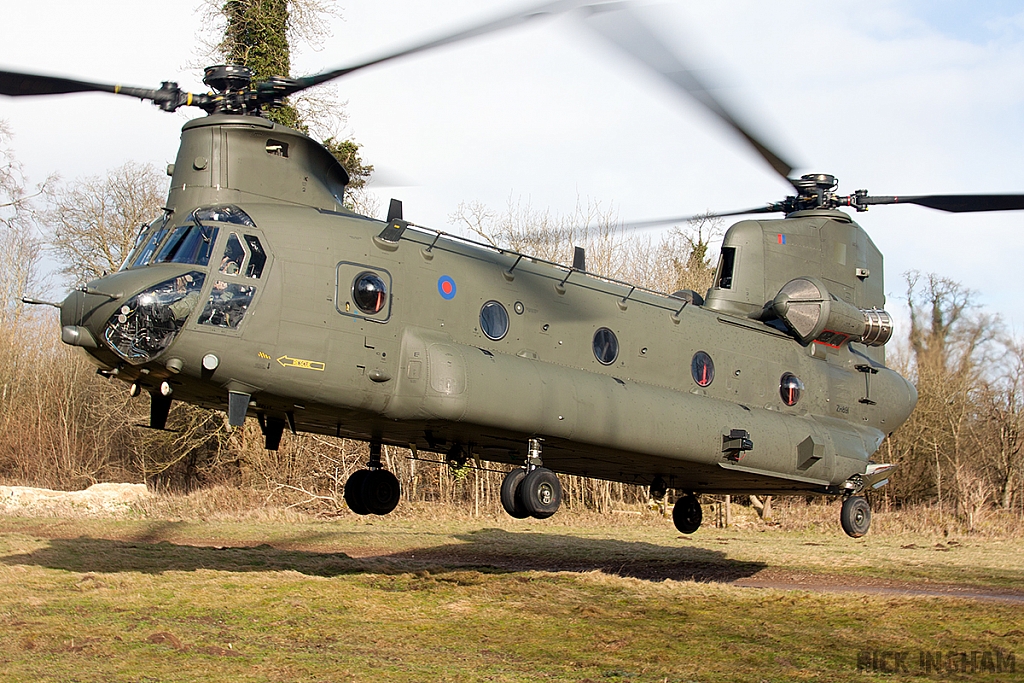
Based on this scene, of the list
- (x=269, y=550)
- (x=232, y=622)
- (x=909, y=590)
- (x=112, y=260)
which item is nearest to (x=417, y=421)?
(x=232, y=622)

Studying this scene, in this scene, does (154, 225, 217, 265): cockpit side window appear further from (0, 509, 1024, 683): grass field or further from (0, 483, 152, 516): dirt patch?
(0, 483, 152, 516): dirt patch

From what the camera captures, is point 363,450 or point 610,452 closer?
point 610,452

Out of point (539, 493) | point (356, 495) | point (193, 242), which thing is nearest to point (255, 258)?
point (193, 242)

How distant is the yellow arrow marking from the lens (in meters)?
9.94

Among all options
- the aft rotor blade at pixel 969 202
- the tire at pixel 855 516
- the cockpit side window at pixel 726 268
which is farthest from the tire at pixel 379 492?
the aft rotor blade at pixel 969 202

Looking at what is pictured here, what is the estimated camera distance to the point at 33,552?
15906 mm

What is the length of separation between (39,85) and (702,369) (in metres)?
8.99

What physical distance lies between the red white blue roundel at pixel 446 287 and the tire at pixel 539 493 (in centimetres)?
226

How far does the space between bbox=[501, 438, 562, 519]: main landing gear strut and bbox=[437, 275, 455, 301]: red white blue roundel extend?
1.94m

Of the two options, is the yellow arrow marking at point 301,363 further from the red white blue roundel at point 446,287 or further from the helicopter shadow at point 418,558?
the helicopter shadow at point 418,558

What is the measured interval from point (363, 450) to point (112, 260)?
1156cm

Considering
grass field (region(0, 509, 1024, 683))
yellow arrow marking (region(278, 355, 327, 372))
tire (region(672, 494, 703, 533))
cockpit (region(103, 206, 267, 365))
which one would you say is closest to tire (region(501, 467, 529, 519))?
grass field (region(0, 509, 1024, 683))

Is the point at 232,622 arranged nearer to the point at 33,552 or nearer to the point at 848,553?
the point at 33,552

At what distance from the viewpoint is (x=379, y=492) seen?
13.4 meters
